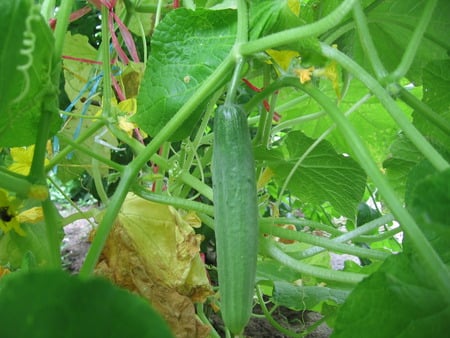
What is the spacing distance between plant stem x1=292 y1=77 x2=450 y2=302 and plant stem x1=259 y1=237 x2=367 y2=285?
0.51ft

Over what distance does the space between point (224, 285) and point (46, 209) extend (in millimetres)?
227

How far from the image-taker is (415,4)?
1025 mm

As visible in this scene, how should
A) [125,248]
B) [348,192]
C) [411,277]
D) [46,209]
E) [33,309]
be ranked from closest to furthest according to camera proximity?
[33,309]
[411,277]
[46,209]
[125,248]
[348,192]

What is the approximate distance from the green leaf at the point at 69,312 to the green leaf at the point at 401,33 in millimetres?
761

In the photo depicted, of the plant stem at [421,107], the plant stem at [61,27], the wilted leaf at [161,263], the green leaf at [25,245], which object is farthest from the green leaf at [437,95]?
the green leaf at [25,245]

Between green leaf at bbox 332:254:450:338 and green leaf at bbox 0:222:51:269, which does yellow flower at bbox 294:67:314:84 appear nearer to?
green leaf at bbox 332:254:450:338

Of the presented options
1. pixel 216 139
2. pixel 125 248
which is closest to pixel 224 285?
pixel 216 139

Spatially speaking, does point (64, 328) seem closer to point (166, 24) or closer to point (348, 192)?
point (166, 24)

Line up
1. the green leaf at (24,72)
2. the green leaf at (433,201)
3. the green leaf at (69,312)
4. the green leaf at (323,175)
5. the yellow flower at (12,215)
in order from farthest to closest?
the green leaf at (323,175) → the yellow flower at (12,215) → the green leaf at (24,72) → the green leaf at (433,201) → the green leaf at (69,312)

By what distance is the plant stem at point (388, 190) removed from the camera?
21.7 inches

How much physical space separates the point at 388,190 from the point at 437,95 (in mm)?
470

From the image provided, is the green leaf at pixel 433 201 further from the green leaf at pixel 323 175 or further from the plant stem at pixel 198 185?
the green leaf at pixel 323 175

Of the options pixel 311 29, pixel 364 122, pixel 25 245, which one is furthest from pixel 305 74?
pixel 364 122

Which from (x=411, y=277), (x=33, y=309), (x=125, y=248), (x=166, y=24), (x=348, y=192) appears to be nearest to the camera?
(x=33, y=309)
